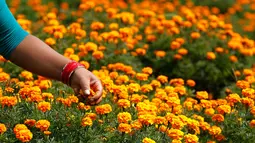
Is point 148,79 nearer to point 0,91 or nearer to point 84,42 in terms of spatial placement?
point 84,42

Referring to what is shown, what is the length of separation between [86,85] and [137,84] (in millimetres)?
1003

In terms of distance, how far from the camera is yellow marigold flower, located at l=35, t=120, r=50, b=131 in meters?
3.34

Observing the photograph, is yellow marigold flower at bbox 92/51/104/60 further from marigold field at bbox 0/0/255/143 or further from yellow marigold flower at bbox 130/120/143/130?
yellow marigold flower at bbox 130/120/143/130

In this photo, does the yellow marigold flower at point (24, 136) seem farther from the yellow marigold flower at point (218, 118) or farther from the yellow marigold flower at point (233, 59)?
the yellow marigold flower at point (233, 59)

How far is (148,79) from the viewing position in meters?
4.88

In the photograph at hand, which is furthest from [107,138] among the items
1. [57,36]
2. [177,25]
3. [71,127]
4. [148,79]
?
[177,25]

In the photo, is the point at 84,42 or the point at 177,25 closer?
the point at 84,42

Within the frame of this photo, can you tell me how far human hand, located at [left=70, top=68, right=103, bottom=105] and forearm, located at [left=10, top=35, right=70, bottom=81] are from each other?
0.10 m

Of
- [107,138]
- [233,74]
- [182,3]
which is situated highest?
[107,138]

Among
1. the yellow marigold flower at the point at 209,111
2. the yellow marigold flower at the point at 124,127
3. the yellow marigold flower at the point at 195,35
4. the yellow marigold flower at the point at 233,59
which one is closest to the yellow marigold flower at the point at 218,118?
the yellow marigold flower at the point at 209,111

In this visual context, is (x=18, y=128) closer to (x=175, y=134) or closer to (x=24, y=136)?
(x=24, y=136)

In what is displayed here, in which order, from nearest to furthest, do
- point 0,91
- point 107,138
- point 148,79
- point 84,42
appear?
point 107,138 → point 0,91 → point 148,79 → point 84,42

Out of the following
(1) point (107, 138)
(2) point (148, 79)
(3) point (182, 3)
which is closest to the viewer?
(1) point (107, 138)

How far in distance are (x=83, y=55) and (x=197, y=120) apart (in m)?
1.35
